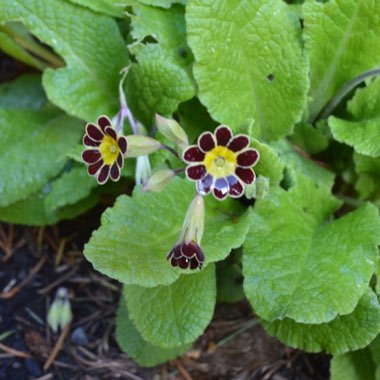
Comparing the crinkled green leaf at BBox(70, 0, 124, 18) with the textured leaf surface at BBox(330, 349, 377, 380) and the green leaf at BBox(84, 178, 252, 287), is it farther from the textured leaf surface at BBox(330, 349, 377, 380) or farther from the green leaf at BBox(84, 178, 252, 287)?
the textured leaf surface at BBox(330, 349, 377, 380)

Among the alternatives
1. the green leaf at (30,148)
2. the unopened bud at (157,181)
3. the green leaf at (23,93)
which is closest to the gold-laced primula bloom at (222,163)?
the unopened bud at (157,181)

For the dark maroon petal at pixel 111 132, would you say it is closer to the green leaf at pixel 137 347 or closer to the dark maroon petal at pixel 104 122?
the dark maroon petal at pixel 104 122

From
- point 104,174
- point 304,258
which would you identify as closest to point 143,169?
point 104,174

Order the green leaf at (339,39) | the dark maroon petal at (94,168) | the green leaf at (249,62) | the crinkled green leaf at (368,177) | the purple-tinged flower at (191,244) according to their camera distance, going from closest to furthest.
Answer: the purple-tinged flower at (191,244) < the dark maroon petal at (94,168) < the green leaf at (249,62) < the green leaf at (339,39) < the crinkled green leaf at (368,177)

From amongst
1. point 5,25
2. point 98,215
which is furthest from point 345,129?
point 5,25

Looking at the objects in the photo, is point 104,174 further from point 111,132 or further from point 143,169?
point 143,169

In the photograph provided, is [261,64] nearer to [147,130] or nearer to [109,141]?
[147,130]

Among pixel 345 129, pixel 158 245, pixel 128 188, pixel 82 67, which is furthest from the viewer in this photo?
pixel 128 188

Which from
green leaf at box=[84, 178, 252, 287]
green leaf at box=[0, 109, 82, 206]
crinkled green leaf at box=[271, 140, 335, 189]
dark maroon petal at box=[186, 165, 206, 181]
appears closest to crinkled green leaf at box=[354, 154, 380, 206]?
crinkled green leaf at box=[271, 140, 335, 189]
